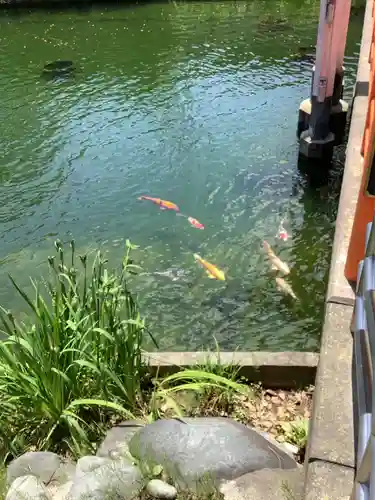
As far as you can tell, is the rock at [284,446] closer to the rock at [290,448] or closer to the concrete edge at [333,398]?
the rock at [290,448]

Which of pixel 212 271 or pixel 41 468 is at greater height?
pixel 41 468

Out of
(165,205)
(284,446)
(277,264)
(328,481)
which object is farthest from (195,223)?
(328,481)

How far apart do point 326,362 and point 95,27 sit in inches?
589

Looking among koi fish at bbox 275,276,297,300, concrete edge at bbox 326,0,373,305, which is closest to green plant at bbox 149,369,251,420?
concrete edge at bbox 326,0,373,305

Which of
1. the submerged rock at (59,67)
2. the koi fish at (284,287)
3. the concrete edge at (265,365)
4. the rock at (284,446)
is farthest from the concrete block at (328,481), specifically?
the submerged rock at (59,67)

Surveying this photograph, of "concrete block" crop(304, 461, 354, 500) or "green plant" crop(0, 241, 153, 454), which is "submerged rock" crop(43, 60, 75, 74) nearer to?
"green plant" crop(0, 241, 153, 454)

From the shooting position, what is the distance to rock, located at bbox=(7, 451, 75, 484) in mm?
2943

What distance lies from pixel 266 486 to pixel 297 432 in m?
0.62

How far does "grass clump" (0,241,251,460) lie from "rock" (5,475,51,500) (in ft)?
1.24

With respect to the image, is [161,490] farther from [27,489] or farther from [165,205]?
[165,205]

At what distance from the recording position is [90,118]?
10.1 m

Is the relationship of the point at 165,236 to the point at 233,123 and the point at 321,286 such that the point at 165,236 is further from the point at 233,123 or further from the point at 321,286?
the point at 233,123

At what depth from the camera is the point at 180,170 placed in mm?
8344

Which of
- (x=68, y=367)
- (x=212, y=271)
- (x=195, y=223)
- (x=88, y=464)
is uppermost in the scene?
(x=68, y=367)
